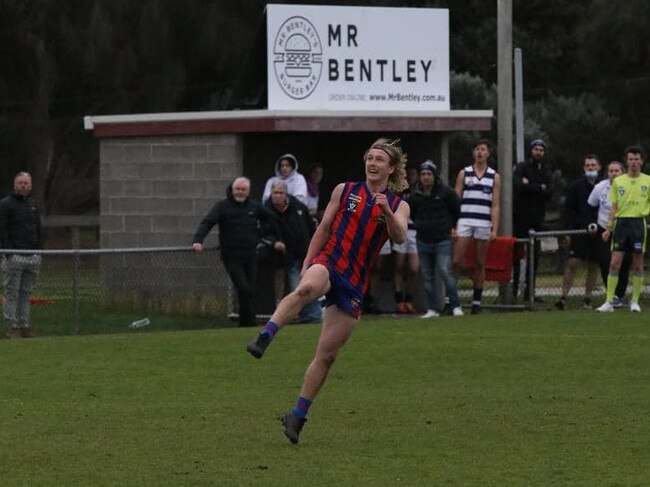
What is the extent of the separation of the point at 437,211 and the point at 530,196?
2874 millimetres

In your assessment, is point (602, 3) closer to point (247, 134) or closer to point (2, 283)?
point (247, 134)

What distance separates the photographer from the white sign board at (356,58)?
22.3 meters

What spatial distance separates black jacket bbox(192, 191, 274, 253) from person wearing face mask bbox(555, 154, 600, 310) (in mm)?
4332

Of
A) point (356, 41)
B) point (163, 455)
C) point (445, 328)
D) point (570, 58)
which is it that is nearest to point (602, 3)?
point (570, 58)

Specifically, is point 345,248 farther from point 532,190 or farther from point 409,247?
point 532,190

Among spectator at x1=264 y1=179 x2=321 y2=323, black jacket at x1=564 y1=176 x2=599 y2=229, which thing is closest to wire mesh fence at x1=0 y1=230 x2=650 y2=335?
black jacket at x1=564 y1=176 x2=599 y2=229

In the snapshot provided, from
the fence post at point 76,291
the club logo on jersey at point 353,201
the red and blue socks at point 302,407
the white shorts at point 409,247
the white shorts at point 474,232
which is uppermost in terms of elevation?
the club logo on jersey at point 353,201

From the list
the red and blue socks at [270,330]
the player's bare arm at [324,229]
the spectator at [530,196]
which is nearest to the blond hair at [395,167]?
the player's bare arm at [324,229]

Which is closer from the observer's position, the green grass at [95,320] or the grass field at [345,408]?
the grass field at [345,408]

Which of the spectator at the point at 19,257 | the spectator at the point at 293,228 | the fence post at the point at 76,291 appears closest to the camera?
the spectator at the point at 19,257

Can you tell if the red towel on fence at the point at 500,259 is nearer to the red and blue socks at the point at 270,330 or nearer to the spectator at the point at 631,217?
the spectator at the point at 631,217

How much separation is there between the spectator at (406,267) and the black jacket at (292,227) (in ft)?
5.35

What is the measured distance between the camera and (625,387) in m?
13.6

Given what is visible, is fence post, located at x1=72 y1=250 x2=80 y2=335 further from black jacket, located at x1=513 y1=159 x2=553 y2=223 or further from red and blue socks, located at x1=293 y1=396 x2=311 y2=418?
red and blue socks, located at x1=293 y1=396 x2=311 y2=418
